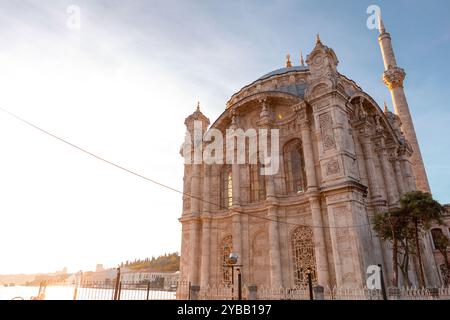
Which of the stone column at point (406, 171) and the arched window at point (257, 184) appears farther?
the stone column at point (406, 171)

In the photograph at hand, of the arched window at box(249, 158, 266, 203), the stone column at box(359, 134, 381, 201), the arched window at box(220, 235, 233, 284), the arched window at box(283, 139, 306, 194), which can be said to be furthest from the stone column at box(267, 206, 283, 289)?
the stone column at box(359, 134, 381, 201)

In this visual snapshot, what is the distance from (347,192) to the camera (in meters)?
14.9

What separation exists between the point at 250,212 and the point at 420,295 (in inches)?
392

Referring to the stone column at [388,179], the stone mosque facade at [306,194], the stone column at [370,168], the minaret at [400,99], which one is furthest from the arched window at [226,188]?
the minaret at [400,99]

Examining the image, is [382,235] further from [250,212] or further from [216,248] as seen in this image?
[216,248]

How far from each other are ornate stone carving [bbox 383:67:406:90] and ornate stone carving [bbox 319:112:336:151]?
24664 millimetres

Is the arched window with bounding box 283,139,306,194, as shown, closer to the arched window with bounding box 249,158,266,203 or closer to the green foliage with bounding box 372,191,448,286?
the arched window with bounding box 249,158,266,203

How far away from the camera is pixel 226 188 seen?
22453 millimetres

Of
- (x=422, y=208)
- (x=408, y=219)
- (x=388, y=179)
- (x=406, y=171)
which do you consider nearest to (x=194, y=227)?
(x=408, y=219)

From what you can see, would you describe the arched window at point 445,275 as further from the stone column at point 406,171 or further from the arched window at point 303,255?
the arched window at point 303,255

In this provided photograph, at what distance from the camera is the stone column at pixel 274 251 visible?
657 inches

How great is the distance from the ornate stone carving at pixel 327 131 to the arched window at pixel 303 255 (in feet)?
16.1
